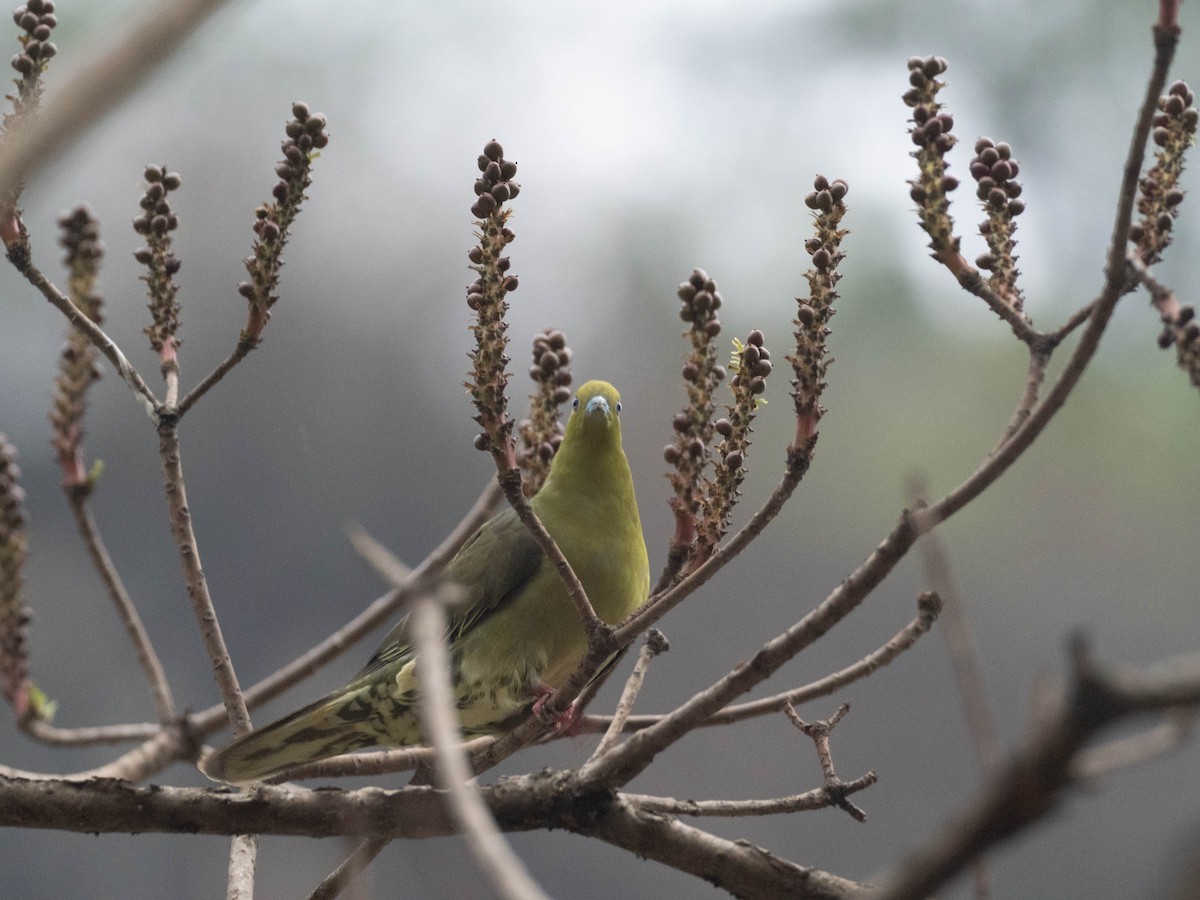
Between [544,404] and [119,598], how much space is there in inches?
35.8

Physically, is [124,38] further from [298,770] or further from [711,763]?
[711,763]

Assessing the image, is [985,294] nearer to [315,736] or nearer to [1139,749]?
[1139,749]

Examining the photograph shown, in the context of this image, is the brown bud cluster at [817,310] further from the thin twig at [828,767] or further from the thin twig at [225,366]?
the thin twig at [225,366]

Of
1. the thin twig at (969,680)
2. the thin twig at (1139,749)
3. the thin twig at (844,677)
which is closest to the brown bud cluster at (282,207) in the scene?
the thin twig at (844,677)

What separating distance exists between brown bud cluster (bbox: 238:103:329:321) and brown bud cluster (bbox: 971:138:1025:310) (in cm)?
85

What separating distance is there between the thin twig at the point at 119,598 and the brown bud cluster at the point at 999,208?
1.60 metres

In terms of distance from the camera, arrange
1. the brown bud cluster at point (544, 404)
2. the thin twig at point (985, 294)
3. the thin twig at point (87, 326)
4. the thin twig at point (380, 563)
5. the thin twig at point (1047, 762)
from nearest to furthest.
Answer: the thin twig at point (1047, 762)
the thin twig at point (380, 563)
the thin twig at point (985, 294)
the thin twig at point (87, 326)
the brown bud cluster at point (544, 404)

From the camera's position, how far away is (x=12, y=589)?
2.08m

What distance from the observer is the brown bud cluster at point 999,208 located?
1.43m

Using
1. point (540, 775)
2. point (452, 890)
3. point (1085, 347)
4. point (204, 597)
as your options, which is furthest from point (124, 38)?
point (204, 597)

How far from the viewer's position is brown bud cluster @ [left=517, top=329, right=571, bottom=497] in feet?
6.43

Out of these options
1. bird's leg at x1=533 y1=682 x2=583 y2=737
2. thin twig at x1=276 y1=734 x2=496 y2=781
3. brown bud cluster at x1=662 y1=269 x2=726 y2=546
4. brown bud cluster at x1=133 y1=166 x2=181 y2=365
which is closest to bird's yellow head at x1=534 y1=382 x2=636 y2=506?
bird's leg at x1=533 y1=682 x2=583 y2=737

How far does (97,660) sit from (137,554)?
1.62ft

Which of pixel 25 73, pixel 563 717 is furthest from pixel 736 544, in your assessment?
pixel 25 73
